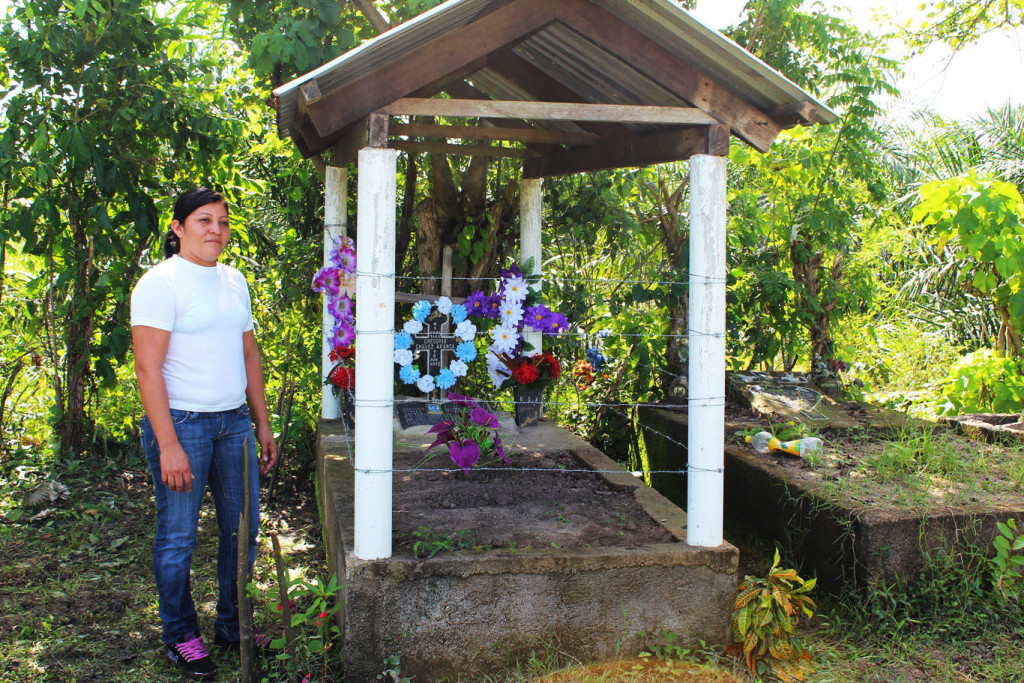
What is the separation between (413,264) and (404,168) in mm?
799

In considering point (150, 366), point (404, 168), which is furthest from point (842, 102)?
point (150, 366)

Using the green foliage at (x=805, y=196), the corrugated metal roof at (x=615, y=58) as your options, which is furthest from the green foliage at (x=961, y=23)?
the corrugated metal roof at (x=615, y=58)

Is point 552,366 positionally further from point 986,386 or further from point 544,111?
point 986,386

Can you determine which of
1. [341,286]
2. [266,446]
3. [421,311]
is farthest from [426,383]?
[266,446]

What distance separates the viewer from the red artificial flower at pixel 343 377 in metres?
5.22

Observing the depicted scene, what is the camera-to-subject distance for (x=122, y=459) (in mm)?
6066

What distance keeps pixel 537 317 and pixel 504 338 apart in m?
0.27

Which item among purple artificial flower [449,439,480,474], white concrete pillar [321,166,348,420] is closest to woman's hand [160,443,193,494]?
purple artificial flower [449,439,480,474]

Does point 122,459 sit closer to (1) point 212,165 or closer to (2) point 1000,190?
(1) point 212,165

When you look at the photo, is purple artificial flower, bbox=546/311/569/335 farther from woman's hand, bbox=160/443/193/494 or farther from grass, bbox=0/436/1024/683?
woman's hand, bbox=160/443/193/494

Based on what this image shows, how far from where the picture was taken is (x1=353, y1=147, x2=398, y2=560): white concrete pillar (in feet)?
10.2

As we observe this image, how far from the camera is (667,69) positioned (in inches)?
133

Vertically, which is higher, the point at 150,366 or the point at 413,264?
the point at 413,264

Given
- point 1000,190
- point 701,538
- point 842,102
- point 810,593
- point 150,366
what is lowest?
point 810,593
